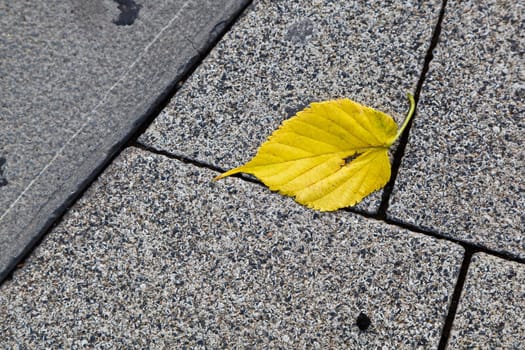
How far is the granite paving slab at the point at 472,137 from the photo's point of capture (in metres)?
1.79

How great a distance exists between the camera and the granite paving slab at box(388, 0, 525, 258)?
70.7 inches

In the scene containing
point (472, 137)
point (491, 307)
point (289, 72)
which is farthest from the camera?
point (289, 72)

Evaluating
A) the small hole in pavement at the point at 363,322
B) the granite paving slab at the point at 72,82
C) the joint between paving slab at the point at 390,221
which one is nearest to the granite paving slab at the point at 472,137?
the joint between paving slab at the point at 390,221

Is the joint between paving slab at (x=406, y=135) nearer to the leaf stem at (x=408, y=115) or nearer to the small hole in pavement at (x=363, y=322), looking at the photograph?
the leaf stem at (x=408, y=115)

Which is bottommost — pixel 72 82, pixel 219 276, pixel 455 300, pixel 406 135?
pixel 219 276

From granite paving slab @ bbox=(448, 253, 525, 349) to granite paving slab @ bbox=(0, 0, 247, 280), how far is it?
113cm

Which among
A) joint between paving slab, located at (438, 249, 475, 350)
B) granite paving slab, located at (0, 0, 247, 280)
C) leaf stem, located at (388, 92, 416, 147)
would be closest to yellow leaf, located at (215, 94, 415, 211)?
leaf stem, located at (388, 92, 416, 147)

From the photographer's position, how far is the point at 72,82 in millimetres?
2045

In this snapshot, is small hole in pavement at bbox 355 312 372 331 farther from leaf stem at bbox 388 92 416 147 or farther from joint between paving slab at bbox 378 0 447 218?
leaf stem at bbox 388 92 416 147

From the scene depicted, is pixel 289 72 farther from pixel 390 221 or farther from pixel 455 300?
pixel 455 300

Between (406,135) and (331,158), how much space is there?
268 mm

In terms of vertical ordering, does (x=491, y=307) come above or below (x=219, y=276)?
above

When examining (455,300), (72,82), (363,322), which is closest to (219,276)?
(363,322)

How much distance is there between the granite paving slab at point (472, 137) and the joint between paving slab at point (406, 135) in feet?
0.05
